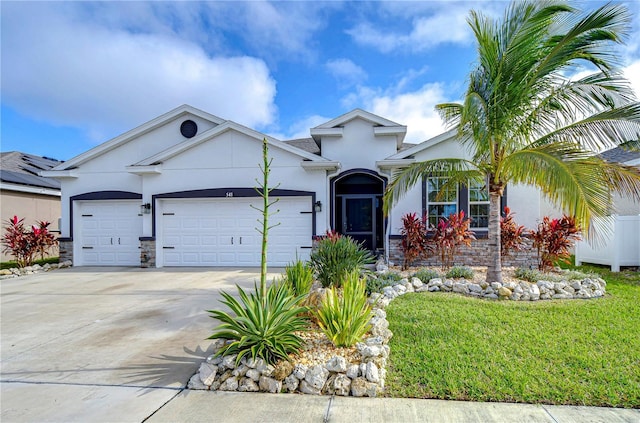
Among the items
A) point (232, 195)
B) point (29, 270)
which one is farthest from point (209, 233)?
point (29, 270)

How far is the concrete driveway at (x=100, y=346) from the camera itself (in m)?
3.42

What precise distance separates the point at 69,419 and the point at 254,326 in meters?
1.89

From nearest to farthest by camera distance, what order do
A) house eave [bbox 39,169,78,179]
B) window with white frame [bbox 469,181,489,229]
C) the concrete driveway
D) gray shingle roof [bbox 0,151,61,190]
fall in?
the concrete driveway < window with white frame [bbox 469,181,489,229] < house eave [bbox 39,169,78,179] < gray shingle roof [bbox 0,151,61,190]

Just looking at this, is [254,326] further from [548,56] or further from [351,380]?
[548,56]

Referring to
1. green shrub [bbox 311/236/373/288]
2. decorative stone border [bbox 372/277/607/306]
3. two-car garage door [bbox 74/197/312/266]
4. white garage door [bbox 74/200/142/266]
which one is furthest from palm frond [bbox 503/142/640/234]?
white garage door [bbox 74/200/142/266]

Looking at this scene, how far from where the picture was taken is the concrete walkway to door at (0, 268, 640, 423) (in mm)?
3146

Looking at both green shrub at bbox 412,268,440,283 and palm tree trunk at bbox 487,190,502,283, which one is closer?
palm tree trunk at bbox 487,190,502,283

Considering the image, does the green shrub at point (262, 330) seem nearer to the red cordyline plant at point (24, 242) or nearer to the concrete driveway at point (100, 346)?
the concrete driveway at point (100, 346)

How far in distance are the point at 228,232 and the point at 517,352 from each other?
9924 millimetres

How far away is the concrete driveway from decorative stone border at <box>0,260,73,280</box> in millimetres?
2610

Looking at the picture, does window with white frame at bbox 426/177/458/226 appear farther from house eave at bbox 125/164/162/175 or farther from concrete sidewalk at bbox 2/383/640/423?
house eave at bbox 125/164/162/175

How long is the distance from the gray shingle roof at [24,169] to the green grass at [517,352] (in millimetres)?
16928

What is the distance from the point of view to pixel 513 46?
21.8 feet

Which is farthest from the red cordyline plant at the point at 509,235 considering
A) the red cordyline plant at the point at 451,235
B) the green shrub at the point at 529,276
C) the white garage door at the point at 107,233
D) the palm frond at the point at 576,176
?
the white garage door at the point at 107,233
